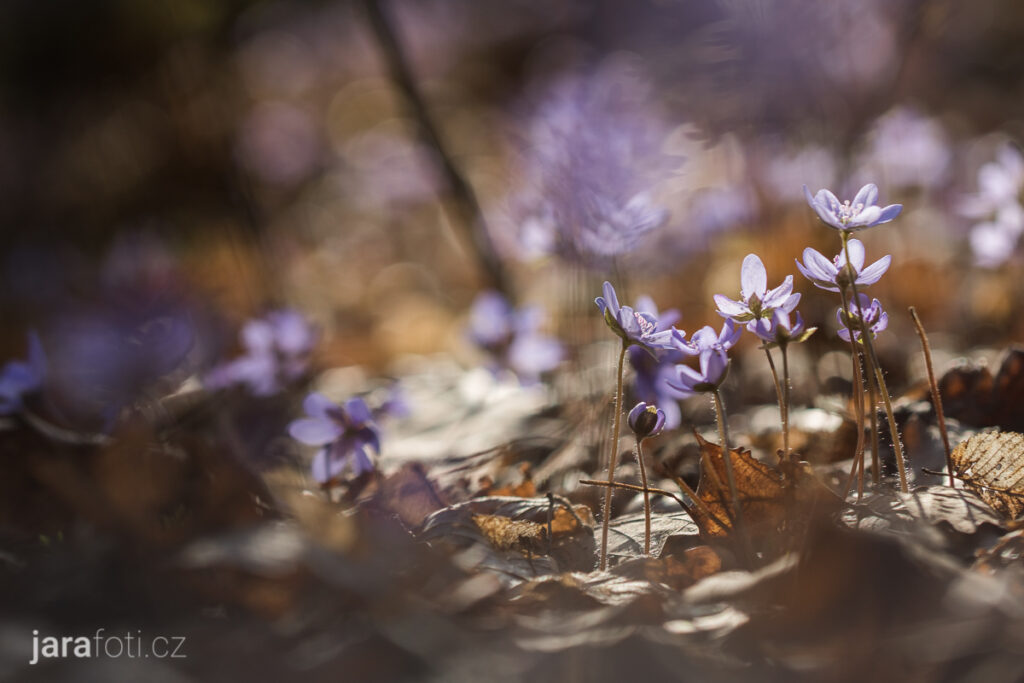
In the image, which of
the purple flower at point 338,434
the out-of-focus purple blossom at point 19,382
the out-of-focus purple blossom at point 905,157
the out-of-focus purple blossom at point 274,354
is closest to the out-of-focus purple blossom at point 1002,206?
the out-of-focus purple blossom at point 905,157

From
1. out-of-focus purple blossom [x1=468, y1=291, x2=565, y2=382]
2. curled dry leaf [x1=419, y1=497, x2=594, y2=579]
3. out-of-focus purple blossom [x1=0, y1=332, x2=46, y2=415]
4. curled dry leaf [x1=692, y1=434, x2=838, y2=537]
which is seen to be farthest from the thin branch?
curled dry leaf [x1=692, y1=434, x2=838, y2=537]

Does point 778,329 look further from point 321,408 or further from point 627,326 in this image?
point 321,408

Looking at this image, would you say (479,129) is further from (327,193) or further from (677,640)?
(677,640)

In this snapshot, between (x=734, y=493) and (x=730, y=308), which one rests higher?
(x=730, y=308)

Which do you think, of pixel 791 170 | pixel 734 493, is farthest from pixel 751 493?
pixel 791 170

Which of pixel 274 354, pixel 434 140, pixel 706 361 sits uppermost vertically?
pixel 434 140

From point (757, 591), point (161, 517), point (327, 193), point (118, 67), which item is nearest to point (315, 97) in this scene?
point (327, 193)
